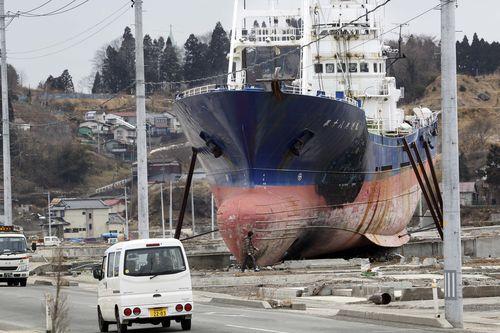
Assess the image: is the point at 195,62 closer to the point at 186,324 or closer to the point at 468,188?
the point at 468,188

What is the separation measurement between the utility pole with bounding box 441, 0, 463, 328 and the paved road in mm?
1295

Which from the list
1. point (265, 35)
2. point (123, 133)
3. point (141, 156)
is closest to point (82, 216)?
point (123, 133)

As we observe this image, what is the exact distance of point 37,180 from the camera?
525 feet

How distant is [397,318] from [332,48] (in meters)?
37.3

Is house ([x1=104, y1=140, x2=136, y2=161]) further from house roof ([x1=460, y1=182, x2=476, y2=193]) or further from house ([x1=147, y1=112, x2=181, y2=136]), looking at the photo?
house roof ([x1=460, y1=182, x2=476, y2=193])

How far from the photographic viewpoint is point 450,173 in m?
25.6

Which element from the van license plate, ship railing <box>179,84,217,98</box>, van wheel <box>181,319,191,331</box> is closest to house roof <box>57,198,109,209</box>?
ship railing <box>179,84,217,98</box>

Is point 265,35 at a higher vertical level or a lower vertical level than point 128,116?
lower

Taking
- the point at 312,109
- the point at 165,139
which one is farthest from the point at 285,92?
the point at 165,139

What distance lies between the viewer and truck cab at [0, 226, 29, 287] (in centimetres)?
4784

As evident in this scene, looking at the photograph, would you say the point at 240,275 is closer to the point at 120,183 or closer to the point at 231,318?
the point at 231,318

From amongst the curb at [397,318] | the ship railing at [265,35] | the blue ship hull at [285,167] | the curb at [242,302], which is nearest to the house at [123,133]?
the ship railing at [265,35]

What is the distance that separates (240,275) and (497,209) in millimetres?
87516

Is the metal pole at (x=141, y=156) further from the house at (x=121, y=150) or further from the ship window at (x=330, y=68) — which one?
the house at (x=121, y=150)
